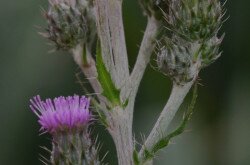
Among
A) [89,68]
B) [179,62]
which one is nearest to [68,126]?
[89,68]

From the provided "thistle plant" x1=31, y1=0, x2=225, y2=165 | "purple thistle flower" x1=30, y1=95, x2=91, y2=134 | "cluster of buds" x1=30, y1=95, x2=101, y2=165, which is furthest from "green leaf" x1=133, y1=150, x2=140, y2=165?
"purple thistle flower" x1=30, y1=95, x2=91, y2=134

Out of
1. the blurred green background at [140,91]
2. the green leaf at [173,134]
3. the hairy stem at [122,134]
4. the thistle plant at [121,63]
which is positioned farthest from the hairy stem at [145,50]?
the blurred green background at [140,91]

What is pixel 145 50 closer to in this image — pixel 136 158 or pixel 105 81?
pixel 105 81

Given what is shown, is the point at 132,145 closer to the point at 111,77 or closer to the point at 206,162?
the point at 111,77

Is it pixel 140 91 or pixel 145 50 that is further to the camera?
pixel 140 91

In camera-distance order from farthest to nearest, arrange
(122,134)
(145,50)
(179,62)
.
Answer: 1. (145,50)
2. (179,62)
3. (122,134)

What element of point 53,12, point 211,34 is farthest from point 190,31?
point 53,12

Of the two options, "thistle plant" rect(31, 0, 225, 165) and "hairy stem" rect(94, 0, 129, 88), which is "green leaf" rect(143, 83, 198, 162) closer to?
"thistle plant" rect(31, 0, 225, 165)
